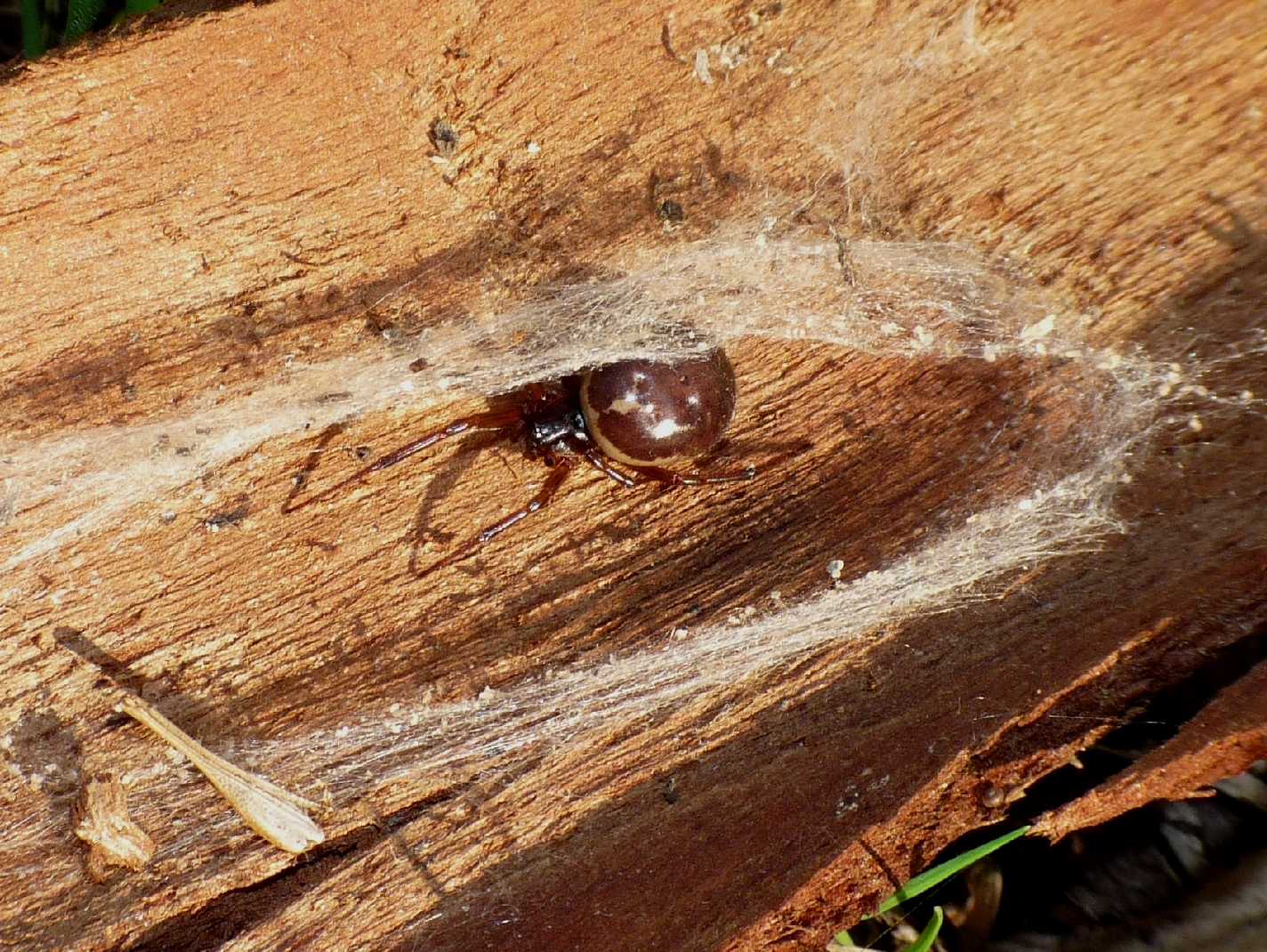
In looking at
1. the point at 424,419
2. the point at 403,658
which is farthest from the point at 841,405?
the point at 403,658

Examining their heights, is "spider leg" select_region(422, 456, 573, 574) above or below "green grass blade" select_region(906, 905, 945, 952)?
above

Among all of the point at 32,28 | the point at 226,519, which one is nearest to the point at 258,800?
the point at 226,519

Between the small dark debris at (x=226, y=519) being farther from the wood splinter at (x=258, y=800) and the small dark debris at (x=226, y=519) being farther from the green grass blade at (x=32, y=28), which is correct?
the green grass blade at (x=32, y=28)

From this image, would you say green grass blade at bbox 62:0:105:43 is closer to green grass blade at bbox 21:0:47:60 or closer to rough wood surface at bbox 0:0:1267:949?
green grass blade at bbox 21:0:47:60

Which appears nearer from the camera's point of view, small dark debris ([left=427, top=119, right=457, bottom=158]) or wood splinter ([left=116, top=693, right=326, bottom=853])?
small dark debris ([left=427, top=119, right=457, bottom=158])

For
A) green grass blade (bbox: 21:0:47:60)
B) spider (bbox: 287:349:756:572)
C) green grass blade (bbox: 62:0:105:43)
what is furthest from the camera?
green grass blade (bbox: 21:0:47:60)

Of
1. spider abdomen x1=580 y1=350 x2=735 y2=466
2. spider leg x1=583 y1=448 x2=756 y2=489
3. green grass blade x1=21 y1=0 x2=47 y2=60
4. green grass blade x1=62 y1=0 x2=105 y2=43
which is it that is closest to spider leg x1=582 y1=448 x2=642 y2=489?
spider leg x1=583 y1=448 x2=756 y2=489

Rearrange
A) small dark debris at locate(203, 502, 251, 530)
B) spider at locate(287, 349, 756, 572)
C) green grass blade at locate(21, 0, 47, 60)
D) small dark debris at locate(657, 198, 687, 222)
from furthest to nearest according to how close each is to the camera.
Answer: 1. green grass blade at locate(21, 0, 47, 60)
2. spider at locate(287, 349, 756, 572)
3. small dark debris at locate(203, 502, 251, 530)
4. small dark debris at locate(657, 198, 687, 222)

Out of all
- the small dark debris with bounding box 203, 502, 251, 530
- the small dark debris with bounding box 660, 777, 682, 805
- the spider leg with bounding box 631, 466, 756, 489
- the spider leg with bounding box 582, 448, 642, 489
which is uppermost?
the small dark debris with bounding box 203, 502, 251, 530
